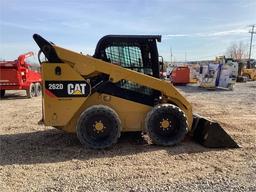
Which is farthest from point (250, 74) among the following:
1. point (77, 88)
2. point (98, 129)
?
point (77, 88)

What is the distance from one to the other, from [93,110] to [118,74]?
84 cm

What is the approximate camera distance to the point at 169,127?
7141mm

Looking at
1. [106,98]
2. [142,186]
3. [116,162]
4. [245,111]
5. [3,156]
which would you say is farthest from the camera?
[245,111]

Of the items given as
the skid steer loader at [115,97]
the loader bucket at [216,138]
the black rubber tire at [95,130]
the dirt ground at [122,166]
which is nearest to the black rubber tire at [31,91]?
the dirt ground at [122,166]

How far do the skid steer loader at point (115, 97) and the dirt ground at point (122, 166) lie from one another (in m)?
0.33

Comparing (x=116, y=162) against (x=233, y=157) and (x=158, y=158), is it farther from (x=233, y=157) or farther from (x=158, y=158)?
(x=233, y=157)

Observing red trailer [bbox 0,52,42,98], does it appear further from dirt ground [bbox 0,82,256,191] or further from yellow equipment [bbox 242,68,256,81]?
yellow equipment [bbox 242,68,256,81]

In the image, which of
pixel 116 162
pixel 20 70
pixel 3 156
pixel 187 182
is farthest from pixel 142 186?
pixel 20 70

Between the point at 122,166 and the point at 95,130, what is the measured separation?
121 cm

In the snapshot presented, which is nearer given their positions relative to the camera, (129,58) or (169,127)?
(169,127)

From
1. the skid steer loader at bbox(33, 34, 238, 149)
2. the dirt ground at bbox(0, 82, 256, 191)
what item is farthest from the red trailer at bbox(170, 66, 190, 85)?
the skid steer loader at bbox(33, 34, 238, 149)

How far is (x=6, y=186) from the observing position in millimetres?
5074

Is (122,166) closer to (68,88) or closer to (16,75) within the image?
(68,88)

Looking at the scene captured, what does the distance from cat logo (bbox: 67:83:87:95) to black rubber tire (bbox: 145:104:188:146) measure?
4.44 ft
